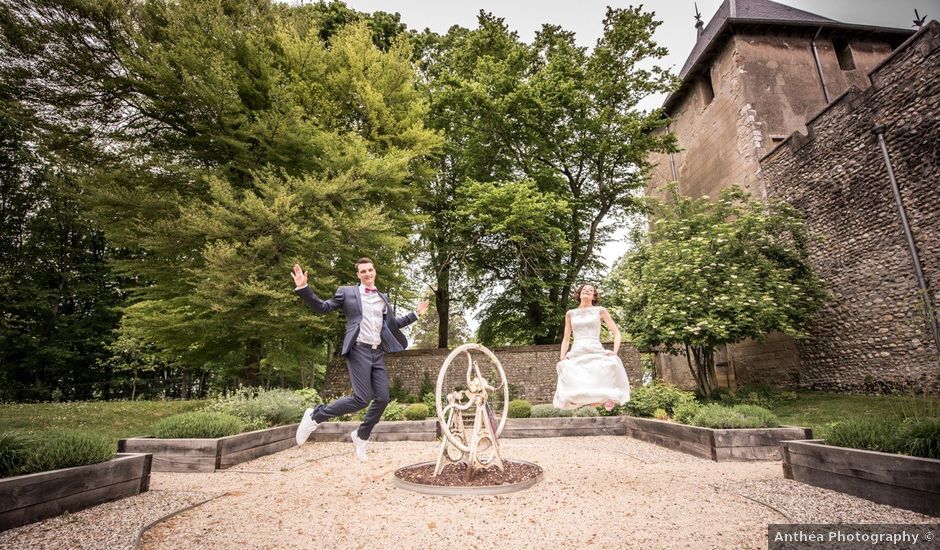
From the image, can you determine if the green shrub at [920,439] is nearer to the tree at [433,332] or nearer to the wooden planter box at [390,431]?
the wooden planter box at [390,431]

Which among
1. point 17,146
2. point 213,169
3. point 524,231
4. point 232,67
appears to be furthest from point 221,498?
point 17,146

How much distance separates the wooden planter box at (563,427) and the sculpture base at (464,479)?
4.05 meters

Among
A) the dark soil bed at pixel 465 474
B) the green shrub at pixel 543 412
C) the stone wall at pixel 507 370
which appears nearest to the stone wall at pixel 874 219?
the stone wall at pixel 507 370

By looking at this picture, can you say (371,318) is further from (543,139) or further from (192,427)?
(543,139)

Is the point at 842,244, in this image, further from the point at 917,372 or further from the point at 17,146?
the point at 17,146

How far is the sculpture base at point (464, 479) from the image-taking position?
15.6 feet

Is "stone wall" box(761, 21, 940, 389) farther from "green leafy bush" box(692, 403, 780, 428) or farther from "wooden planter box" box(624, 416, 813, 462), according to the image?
"wooden planter box" box(624, 416, 813, 462)

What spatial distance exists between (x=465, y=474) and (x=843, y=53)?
27.0m

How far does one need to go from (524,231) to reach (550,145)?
4.42 metres

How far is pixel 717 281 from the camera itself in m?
13.0

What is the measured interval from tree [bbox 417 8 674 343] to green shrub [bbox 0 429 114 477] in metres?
12.8

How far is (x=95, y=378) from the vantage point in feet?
79.7

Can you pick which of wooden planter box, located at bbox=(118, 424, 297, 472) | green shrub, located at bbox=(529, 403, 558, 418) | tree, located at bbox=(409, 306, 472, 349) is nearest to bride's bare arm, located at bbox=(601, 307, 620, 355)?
green shrub, located at bbox=(529, 403, 558, 418)

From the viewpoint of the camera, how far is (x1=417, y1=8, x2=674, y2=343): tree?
17547 millimetres
